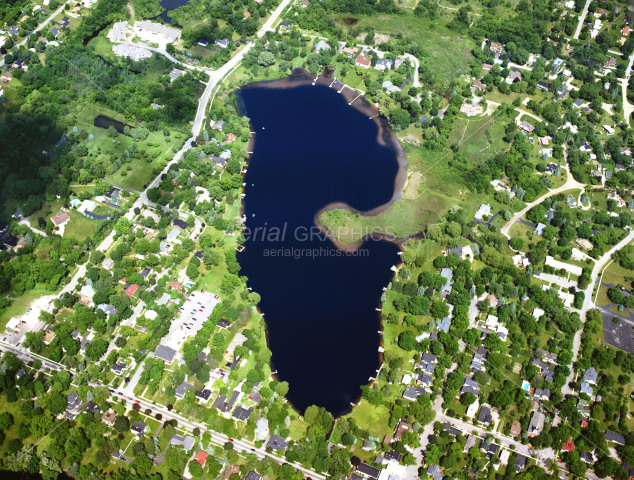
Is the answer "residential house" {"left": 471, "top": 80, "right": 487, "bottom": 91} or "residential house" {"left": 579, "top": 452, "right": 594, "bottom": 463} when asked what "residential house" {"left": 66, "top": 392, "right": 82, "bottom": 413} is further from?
"residential house" {"left": 471, "top": 80, "right": 487, "bottom": 91}

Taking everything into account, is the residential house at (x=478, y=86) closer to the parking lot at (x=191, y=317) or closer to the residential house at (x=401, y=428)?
the parking lot at (x=191, y=317)

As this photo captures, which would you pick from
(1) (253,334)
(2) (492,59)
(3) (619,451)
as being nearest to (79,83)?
(1) (253,334)

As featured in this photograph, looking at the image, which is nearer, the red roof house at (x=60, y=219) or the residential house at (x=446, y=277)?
the residential house at (x=446, y=277)

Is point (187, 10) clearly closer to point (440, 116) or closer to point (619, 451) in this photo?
point (440, 116)

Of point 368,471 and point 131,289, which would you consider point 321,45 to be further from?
point 368,471

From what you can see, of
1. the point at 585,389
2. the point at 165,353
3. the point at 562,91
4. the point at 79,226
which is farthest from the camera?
the point at 562,91

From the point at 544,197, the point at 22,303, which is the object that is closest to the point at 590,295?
the point at 544,197

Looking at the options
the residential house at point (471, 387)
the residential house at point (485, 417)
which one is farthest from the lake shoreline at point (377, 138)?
the residential house at point (485, 417)

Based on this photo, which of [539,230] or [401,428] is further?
[539,230]
